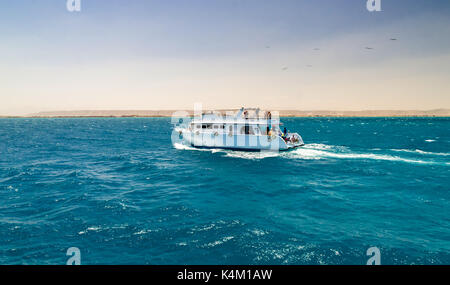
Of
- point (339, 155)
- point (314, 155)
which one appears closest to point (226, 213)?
point (314, 155)

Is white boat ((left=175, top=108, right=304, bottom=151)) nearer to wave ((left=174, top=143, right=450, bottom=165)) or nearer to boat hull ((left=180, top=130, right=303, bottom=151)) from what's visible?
boat hull ((left=180, top=130, right=303, bottom=151))

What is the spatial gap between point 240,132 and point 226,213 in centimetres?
2027

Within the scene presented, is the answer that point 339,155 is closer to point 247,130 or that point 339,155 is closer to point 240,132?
point 247,130

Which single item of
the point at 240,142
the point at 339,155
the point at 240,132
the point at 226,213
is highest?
the point at 240,132

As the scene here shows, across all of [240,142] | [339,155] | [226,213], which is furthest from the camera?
[240,142]

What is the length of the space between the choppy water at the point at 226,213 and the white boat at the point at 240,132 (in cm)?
723

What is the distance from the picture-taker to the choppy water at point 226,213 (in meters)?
10.2

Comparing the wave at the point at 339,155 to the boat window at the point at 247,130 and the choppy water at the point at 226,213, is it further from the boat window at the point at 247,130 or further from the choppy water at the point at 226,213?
the boat window at the point at 247,130

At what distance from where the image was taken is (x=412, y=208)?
1484 centimetres

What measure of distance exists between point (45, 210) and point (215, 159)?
18.1m

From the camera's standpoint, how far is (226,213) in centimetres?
1438

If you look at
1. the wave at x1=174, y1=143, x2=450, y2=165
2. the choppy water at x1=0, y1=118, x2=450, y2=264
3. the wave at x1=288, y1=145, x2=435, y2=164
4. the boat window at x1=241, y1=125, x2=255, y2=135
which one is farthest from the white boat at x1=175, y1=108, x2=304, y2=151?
the choppy water at x1=0, y1=118, x2=450, y2=264

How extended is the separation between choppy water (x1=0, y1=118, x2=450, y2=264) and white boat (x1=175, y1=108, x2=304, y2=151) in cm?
723
